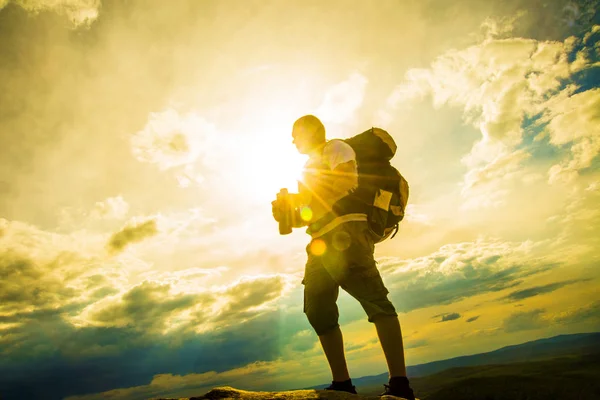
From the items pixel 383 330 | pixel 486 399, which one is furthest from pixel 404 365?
pixel 486 399

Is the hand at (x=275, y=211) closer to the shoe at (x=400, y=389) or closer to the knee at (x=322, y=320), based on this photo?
the knee at (x=322, y=320)

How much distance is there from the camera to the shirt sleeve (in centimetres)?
448

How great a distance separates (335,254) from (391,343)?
4.30 ft

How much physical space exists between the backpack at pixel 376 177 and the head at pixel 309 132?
515 mm

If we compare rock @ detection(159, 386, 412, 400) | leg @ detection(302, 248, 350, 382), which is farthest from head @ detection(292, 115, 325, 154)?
rock @ detection(159, 386, 412, 400)

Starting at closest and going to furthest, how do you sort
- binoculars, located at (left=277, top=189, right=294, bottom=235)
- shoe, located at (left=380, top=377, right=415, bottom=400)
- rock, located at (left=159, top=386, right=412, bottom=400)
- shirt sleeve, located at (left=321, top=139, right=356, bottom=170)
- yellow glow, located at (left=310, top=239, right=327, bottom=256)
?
rock, located at (left=159, top=386, right=412, bottom=400), shoe, located at (left=380, top=377, right=415, bottom=400), shirt sleeve, located at (left=321, top=139, right=356, bottom=170), binoculars, located at (left=277, top=189, right=294, bottom=235), yellow glow, located at (left=310, top=239, right=327, bottom=256)

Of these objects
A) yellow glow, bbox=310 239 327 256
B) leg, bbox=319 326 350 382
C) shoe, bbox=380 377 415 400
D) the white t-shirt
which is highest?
the white t-shirt

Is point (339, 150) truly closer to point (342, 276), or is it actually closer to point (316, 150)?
point (316, 150)

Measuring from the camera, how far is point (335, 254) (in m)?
4.68

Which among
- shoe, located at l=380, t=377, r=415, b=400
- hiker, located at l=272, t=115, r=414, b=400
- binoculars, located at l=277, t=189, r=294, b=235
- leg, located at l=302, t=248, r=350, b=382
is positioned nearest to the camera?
shoe, located at l=380, t=377, r=415, b=400

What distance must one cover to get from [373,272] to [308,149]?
6.91 feet

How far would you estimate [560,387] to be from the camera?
194 metres

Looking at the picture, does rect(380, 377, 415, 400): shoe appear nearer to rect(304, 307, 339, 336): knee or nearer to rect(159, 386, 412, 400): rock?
rect(159, 386, 412, 400): rock

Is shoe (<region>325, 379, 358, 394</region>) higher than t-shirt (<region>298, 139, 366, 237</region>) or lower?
lower
